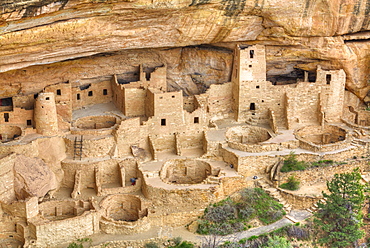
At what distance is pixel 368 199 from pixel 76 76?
1325cm

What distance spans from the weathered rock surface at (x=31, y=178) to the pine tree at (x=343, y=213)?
33.1 ft

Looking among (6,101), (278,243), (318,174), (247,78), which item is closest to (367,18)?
(247,78)

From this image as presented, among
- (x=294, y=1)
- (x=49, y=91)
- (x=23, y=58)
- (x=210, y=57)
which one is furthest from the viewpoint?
(x=210, y=57)

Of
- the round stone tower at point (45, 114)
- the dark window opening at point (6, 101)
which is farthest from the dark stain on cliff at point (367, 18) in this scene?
the dark window opening at point (6, 101)

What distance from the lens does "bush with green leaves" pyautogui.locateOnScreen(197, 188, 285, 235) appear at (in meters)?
22.2

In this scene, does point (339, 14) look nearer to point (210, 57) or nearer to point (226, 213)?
point (210, 57)

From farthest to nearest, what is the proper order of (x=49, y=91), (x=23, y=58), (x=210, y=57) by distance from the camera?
(x=210, y=57), (x=49, y=91), (x=23, y=58)

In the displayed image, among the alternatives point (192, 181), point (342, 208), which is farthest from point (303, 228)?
point (192, 181)

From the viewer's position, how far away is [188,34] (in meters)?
24.1

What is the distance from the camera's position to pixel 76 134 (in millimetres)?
24609

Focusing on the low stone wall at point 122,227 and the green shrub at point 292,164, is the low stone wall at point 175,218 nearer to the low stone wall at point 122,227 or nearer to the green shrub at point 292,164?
the low stone wall at point 122,227

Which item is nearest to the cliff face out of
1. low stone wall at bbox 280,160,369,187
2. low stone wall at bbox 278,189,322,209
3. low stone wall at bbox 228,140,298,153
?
low stone wall at bbox 228,140,298,153

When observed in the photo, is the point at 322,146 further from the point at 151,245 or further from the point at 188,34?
the point at 151,245

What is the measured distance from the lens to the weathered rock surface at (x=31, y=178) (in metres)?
22.2
